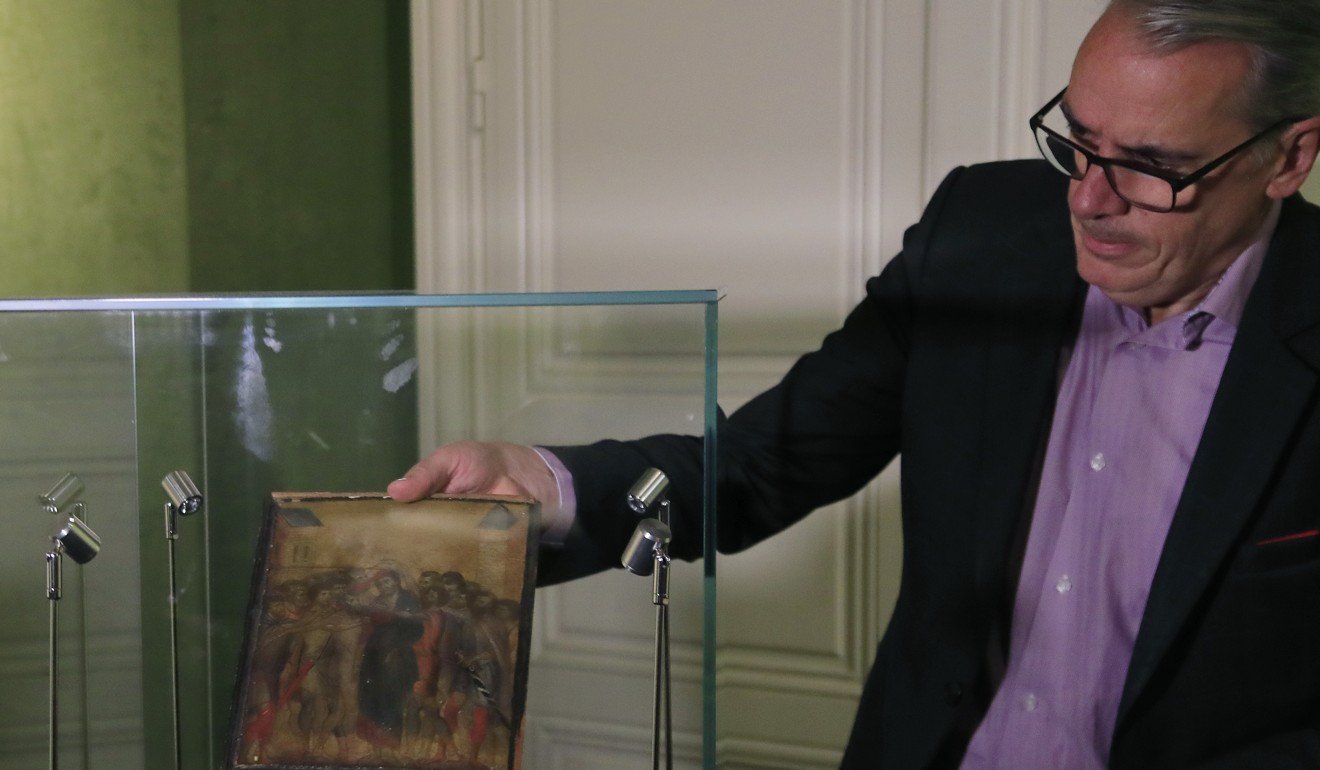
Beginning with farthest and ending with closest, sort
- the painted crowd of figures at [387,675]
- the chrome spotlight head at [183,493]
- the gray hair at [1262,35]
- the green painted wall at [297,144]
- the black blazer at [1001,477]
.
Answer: the green painted wall at [297,144] < the black blazer at [1001,477] < the gray hair at [1262,35] < the chrome spotlight head at [183,493] < the painted crowd of figures at [387,675]

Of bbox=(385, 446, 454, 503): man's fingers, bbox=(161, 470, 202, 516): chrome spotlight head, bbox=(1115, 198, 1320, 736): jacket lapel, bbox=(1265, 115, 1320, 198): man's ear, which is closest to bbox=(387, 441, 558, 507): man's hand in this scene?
bbox=(385, 446, 454, 503): man's fingers

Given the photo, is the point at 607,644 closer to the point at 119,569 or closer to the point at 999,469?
the point at 119,569

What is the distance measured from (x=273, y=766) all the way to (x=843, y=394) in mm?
829

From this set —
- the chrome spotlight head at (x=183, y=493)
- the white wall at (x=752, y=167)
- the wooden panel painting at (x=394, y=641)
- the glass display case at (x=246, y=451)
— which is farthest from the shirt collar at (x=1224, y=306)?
the white wall at (x=752, y=167)

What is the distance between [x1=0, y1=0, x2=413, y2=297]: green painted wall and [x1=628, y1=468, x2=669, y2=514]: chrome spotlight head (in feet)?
5.26

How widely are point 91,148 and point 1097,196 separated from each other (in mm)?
1801

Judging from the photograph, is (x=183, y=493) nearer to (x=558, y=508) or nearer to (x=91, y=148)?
(x=558, y=508)

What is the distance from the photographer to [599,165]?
2564 mm

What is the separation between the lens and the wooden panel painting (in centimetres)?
85

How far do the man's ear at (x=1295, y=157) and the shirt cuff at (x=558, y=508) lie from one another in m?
0.76

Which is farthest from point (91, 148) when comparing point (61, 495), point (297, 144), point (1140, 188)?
point (1140, 188)

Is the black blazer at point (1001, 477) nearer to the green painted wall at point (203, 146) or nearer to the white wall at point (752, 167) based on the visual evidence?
the white wall at point (752, 167)

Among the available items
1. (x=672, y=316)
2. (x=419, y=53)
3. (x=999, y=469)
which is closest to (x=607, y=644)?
(x=672, y=316)

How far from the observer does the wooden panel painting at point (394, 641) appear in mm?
853
